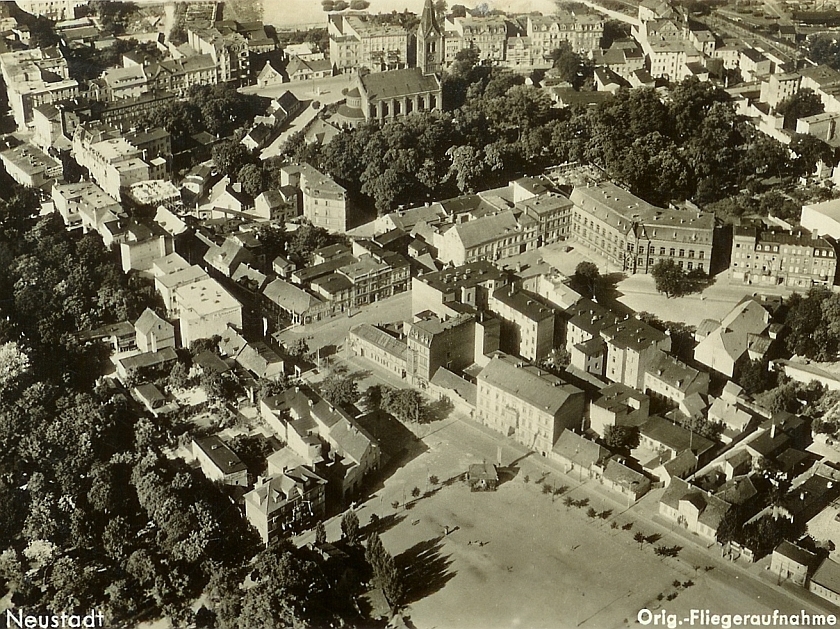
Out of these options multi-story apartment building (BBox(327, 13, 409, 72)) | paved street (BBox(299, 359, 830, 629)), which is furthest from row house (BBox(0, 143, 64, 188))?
paved street (BBox(299, 359, 830, 629))

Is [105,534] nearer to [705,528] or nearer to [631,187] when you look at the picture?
[705,528]

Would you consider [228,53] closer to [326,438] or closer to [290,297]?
[290,297]

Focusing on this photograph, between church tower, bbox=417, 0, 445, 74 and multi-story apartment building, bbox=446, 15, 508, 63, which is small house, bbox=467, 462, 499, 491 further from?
multi-story apartment building, bbox=446, 15, 508, 63

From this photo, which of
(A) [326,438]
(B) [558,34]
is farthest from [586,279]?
(B) [558,34]

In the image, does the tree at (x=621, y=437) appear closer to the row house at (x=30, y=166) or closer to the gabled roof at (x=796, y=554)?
the gabled roof at (x=796, y=554)

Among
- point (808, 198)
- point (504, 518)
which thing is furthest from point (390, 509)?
point (808, 198)

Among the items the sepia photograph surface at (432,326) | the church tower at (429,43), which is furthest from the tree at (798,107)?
the church tower at (429,43)
